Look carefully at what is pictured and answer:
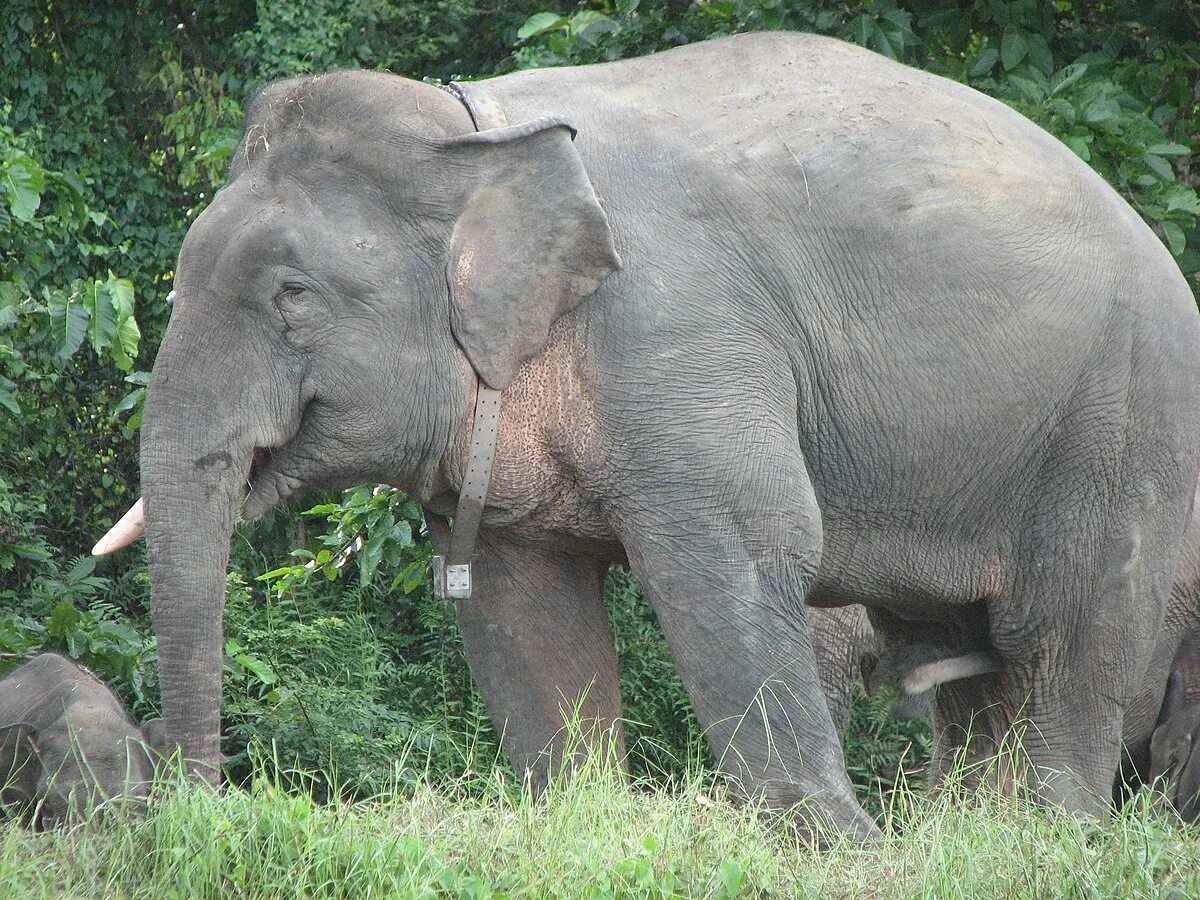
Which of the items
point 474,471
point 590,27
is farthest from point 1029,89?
point 474,471

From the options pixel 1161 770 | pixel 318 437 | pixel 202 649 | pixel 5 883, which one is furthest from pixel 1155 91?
pixel 5 883

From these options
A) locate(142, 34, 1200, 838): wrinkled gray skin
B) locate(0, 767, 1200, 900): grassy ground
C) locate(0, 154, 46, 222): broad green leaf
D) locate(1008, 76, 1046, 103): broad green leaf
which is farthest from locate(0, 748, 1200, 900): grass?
locate(1008, 76, 1046, 103): broad green leaf

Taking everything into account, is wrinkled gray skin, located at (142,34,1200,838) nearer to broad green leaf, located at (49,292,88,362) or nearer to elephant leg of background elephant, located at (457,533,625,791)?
elephant leg of background elephant, located at (457,533,625,791)

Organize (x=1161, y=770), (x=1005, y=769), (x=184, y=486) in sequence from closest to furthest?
(x=184, y=486), (x=1005, y=769), (x=1161, y=770)

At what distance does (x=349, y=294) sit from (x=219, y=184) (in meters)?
4.77

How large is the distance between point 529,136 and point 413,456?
839mm

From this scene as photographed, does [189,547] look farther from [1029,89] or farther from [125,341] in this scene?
[1029,89]

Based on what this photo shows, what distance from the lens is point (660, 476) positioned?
4.36 metres

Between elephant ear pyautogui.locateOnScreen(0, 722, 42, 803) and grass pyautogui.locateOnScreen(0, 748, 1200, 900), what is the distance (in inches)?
33.2

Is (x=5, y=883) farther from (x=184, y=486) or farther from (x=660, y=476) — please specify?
(x=660, y=476)

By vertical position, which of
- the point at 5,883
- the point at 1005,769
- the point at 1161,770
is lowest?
the point at 1161,770

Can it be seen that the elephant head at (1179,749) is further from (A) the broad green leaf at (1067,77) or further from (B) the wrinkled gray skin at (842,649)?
(A) the broad green leaf at (1067,77)

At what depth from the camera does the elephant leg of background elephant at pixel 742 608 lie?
171 inches

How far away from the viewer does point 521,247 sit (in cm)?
437
